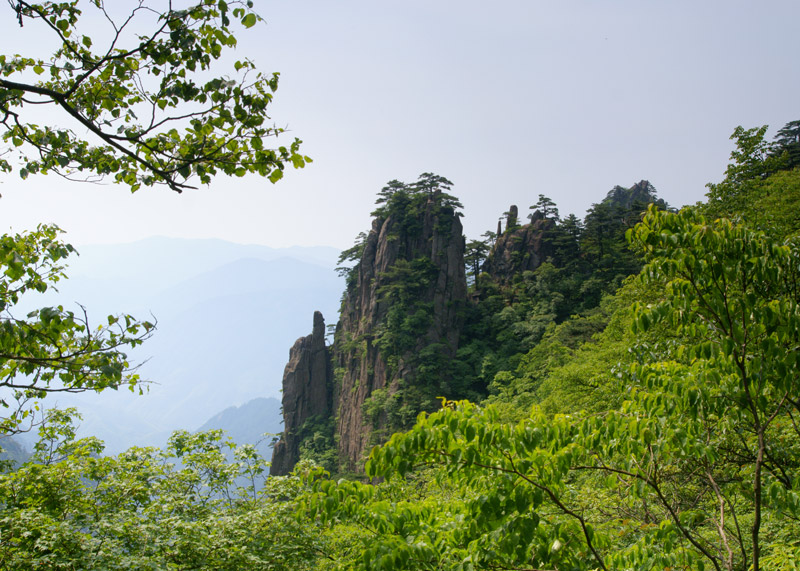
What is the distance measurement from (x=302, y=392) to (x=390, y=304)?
527 inches

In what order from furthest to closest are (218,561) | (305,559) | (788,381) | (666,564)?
(305,559) < (218,561) < (788,381) < (666,564)

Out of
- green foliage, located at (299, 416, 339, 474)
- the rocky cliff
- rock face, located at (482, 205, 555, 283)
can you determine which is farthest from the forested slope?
rock face, located at (482, 205, 555, 283)

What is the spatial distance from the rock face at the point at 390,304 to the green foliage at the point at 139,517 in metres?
27.7

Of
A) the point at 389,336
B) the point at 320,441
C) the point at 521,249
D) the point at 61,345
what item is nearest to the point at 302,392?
the point at 320,441

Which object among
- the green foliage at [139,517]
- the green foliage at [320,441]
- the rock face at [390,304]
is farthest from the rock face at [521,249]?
the green foliage at [139,517]

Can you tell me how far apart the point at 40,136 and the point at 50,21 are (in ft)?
2.80

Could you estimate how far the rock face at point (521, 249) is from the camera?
4244 centimetres

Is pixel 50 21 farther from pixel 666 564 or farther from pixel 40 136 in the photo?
pixel 666 564

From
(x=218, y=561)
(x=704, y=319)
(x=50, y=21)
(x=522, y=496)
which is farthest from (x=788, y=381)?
(x=218, y=561)

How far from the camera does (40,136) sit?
380 centimetres

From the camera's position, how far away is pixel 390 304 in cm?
3959

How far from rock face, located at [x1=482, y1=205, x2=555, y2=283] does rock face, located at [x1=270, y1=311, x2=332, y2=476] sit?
17.8m

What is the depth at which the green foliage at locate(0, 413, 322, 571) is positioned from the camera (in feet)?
18.9

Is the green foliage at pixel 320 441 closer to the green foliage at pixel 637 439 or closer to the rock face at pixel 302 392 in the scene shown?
the rock face at pixel 302 392
